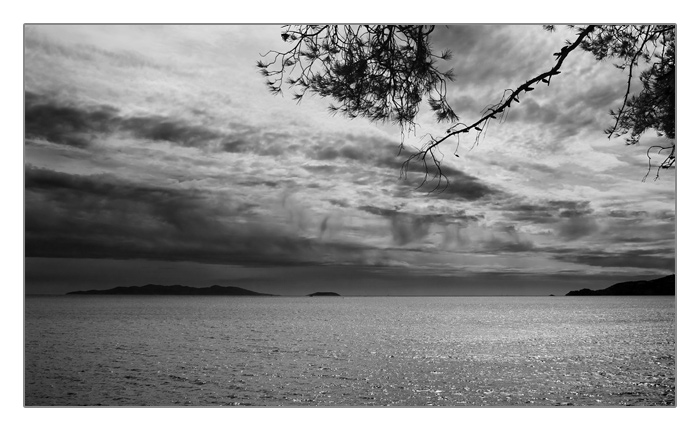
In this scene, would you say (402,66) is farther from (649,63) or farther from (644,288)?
(644,288)

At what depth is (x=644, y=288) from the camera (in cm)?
781

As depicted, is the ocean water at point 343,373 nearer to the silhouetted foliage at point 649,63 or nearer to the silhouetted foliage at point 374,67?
the silhouetted foliage at point 649,63

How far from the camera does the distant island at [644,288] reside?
648 centimetres

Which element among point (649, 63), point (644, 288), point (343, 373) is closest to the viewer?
point (649, 63)

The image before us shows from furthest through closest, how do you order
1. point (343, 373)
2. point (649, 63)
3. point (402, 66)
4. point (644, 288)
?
1. point (343, 373)
2. point (644, 288)
3. point (649, 63)
4. point (402, 66)

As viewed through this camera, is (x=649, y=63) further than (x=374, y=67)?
Yes

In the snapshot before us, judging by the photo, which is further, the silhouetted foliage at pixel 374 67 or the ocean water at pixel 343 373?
the ocean water at pixel 343 373

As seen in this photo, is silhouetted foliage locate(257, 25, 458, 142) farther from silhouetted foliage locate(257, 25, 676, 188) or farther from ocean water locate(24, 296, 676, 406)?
ocean water locate(24, 296, 676, 406)

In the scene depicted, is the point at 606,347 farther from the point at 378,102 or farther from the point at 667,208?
the point at 378,102

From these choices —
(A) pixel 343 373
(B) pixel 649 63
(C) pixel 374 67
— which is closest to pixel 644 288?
(B) pixel 649 63

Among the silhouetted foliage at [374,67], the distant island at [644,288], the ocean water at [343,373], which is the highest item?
the silhouetted foliage at [374,67]

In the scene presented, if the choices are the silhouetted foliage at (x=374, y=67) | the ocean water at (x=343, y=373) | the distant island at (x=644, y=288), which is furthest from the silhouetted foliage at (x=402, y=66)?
the ocean water at (x=343, y=373)
